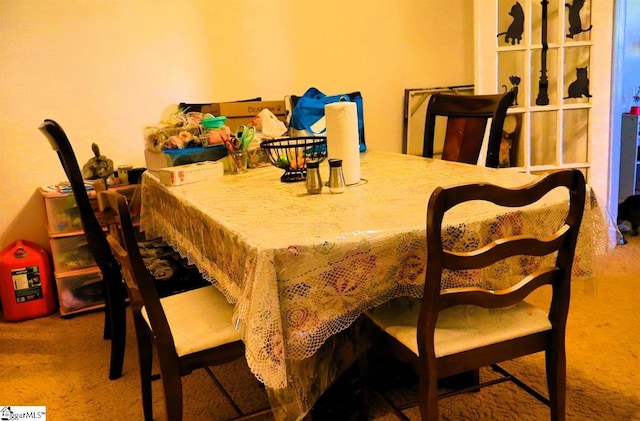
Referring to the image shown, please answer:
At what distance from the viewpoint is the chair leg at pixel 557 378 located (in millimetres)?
1429

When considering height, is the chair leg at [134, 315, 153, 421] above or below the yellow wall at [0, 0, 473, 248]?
below

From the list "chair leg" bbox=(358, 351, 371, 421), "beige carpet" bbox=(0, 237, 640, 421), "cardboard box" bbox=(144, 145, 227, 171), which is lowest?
"beige carpet" bbox=(0, 237, 640, 421)

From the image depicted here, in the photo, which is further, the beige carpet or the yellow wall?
the yellow wall

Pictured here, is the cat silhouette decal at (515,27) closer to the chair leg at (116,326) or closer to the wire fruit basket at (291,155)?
the wire fruit basket at (291,155)

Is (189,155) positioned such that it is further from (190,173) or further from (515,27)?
(515,27)

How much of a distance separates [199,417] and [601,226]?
1434mm

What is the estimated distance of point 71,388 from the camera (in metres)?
2.15

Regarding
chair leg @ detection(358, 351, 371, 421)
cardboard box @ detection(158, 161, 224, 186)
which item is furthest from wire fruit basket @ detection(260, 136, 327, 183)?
chair leg @ detection(358, 351, 371, 421)

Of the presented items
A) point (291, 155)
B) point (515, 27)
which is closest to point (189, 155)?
point (291, 155)

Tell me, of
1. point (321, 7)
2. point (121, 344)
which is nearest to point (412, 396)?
point (121, 344)

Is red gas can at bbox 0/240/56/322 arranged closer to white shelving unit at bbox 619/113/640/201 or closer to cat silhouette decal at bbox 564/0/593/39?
cat silhouette decal at bbox 564/0/593/39

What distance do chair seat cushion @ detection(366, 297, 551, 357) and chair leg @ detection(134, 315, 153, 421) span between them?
715 mm


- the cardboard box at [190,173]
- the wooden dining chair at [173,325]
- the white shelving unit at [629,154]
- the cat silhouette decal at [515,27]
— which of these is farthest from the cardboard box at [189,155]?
the white shelving unit at [629,154]

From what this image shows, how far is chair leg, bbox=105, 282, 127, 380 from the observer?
2148 mm
